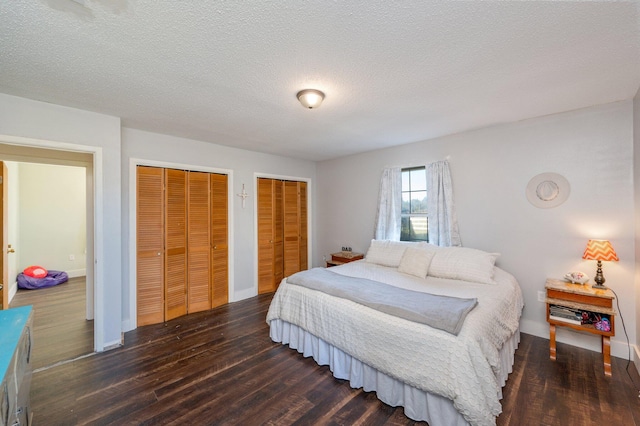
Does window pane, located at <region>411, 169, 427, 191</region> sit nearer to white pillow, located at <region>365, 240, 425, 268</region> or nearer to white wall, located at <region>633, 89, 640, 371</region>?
white pillow, located at <region>365, 240, 425, 268</region>

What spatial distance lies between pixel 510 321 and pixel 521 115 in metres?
2.19

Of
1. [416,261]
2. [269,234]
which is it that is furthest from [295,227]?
[416,261]

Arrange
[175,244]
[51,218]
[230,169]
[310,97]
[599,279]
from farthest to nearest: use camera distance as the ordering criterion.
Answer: [51,218] < [230,169] < [175,244] < [599,279] < [310,97]

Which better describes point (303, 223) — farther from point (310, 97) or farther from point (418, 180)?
point (310, 97)

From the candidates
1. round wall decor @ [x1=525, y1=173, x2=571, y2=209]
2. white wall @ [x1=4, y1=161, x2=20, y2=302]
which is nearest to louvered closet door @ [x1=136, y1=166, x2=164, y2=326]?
white wall @ [x1=4, y1=161, x2=20, y2=302]

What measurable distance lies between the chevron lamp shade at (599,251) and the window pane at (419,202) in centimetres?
177

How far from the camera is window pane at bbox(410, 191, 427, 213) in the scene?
3869 millimetres

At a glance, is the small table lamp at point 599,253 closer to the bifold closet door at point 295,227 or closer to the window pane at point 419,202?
the window pane at point 419,202

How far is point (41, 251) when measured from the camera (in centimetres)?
519

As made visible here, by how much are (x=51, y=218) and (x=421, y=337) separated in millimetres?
7313

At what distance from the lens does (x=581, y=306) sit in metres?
2.34

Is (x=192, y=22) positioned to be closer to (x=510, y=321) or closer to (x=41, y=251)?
(x=510, y=321)

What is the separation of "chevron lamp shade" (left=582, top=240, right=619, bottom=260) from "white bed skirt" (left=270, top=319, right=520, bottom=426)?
3.46ft

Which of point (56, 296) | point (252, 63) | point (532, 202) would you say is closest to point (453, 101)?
point (532, 202)
